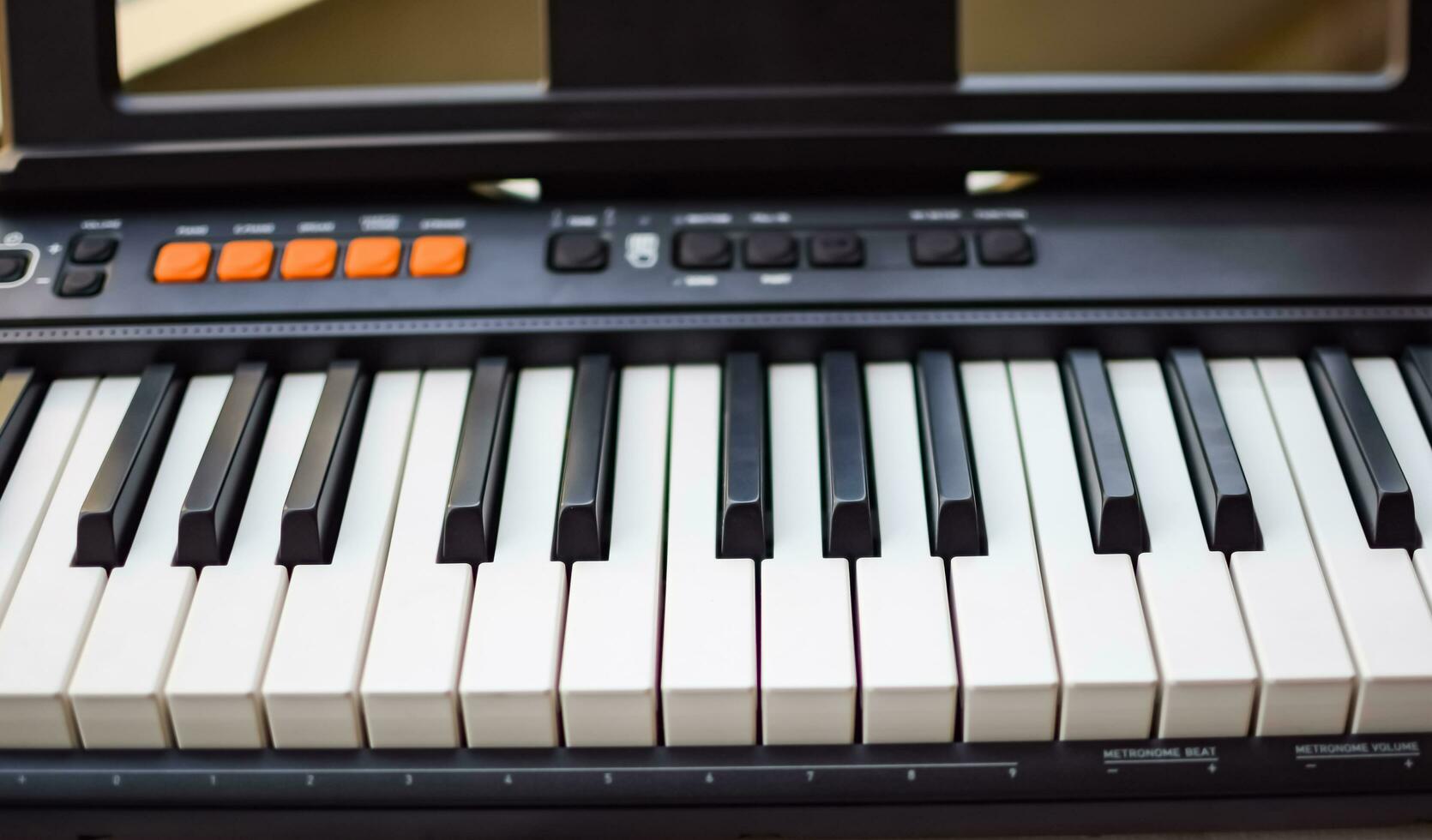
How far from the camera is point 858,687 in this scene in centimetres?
63

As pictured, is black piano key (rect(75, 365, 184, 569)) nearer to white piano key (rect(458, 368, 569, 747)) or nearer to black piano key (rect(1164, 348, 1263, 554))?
white piano key (rect(458, 368, 569, 747))

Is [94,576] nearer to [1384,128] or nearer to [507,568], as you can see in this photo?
[507,568]

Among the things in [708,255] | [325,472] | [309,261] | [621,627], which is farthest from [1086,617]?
[309,261]

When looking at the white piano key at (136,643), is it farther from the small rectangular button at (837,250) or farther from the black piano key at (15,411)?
the small rectangular button at (837,250)

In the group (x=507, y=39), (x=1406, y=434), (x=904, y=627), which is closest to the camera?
(x=904, y=627)

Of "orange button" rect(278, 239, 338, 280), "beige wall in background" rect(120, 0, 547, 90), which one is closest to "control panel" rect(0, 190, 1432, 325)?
"orange button" rect(278, 239, 338, 280)

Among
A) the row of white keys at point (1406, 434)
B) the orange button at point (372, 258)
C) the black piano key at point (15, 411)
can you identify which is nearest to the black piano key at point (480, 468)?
the orange button at point (372, 258)

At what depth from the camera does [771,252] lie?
0.84 metres

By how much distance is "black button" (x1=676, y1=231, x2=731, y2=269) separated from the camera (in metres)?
0.83

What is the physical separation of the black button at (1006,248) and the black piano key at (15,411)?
27.0 inches

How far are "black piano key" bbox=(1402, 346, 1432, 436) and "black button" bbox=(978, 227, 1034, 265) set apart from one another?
0.88ft

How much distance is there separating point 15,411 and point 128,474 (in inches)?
5.1

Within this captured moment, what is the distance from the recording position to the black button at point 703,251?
834 mm

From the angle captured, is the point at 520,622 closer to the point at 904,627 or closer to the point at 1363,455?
the point at 904,627
